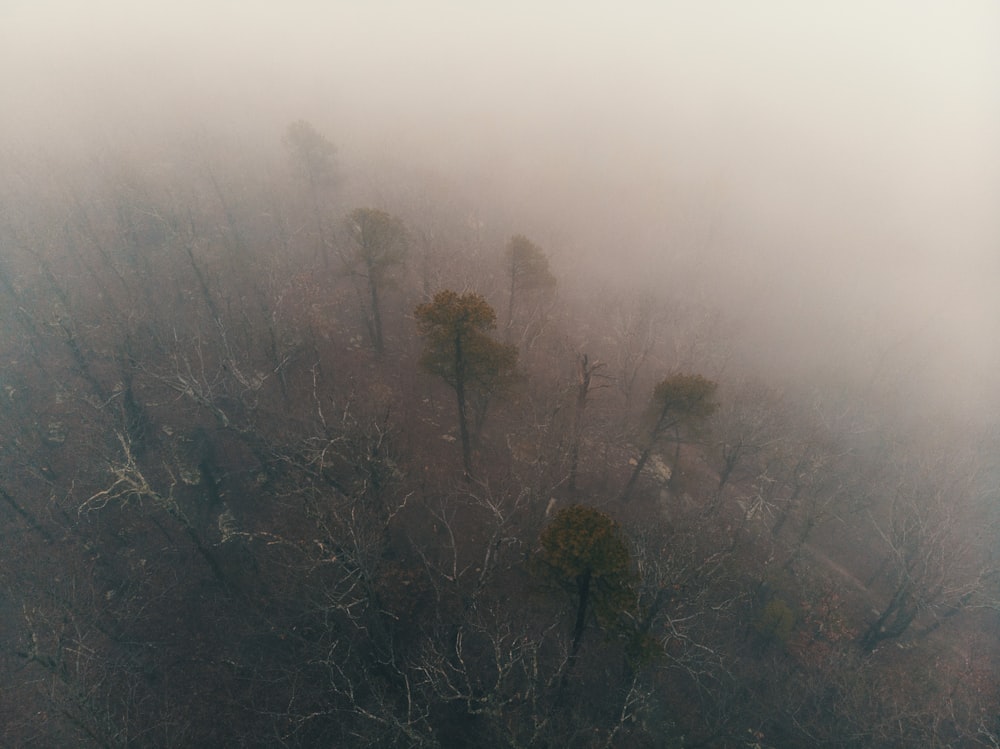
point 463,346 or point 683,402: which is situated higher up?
point 463,346

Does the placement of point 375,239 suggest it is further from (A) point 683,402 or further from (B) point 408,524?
(A) point 683,402

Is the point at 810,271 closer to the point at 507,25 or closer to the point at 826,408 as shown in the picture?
the point at 826,408

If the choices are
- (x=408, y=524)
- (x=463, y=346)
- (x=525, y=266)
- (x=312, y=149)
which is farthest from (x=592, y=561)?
(x=312, y=149)

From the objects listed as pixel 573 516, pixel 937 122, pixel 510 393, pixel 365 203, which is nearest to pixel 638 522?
pixel 510 393

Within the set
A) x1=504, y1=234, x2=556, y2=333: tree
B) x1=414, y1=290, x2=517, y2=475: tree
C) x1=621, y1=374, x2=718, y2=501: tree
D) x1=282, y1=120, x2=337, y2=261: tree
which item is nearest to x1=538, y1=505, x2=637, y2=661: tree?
x1=414, y1=290, x2=517, y2=475: tree

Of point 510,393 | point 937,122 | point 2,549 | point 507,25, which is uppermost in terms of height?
point 507,25

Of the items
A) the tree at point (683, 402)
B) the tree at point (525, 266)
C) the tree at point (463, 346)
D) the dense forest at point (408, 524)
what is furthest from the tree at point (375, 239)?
the tree at point (683, 402)
